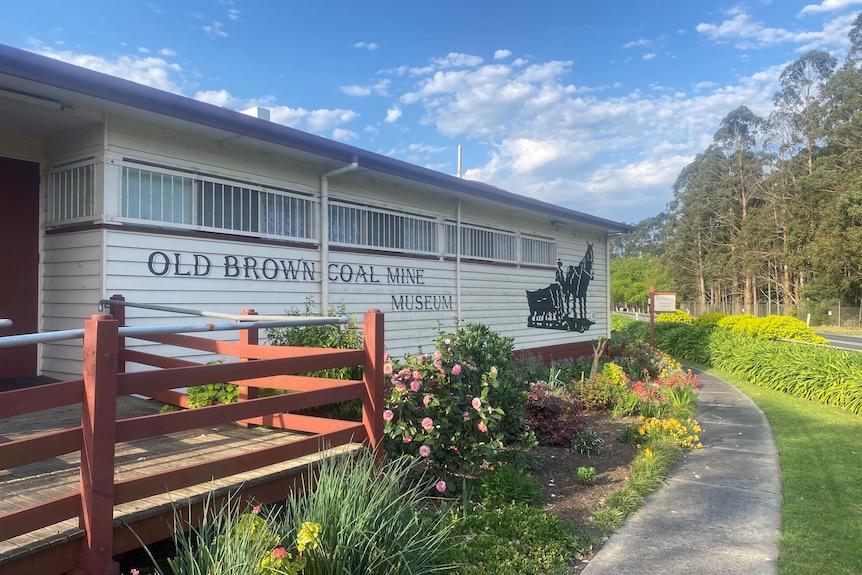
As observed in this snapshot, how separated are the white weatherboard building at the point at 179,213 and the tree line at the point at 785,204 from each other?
71.7ft

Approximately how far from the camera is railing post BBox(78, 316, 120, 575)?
2482 mm

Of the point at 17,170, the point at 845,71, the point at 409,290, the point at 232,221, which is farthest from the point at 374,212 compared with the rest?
the point at 845,71

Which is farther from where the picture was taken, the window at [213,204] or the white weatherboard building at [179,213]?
the window at [213,204]

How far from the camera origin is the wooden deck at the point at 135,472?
8.14ft

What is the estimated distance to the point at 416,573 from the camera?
293 cm

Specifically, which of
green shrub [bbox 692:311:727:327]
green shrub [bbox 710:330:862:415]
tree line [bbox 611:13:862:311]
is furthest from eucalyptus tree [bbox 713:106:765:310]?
green shrub [bbox 710:330:862:415]

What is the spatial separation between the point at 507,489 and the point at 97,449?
3.10 metres

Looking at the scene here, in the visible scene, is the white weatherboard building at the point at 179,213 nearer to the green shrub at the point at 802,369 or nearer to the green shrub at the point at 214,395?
the green shrub at the point at 214,395

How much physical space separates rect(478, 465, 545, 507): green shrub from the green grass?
68.9 inches

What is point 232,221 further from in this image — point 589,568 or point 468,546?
point 589,568

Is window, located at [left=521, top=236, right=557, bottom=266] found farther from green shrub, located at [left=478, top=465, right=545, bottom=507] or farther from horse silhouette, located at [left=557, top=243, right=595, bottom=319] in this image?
green shrub, located at [left=478, top=465, right=545, bottom=507]

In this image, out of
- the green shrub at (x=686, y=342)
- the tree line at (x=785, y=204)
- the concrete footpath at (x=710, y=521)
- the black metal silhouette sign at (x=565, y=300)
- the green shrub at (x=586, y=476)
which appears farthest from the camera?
the tree line at (x=785, y=204)

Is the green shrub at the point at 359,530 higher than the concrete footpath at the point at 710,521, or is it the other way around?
the green shrub at the point at 359,530

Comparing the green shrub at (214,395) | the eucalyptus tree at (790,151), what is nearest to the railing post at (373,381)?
the green shrub at (214,395)
